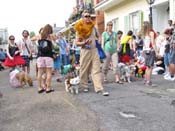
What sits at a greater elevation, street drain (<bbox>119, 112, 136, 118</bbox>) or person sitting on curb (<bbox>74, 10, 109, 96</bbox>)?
person sitting on curb (<bbox>74, 10, 109, 96</bbox>)

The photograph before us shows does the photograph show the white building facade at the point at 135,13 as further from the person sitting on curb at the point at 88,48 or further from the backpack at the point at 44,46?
the backpack at the point at 44,46

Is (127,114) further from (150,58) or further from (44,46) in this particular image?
(150,58)

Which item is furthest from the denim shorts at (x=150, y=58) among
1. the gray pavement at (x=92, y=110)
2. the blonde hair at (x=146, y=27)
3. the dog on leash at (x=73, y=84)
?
the dog on leash at (x=73, y=84)

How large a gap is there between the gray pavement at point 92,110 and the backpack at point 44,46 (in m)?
1.05

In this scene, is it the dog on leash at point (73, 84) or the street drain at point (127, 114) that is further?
the dog on leash at point (73, 84)

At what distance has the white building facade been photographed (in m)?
18.3

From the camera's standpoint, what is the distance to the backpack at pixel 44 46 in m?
9.54

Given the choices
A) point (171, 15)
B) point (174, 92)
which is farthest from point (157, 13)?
point (174, 92)

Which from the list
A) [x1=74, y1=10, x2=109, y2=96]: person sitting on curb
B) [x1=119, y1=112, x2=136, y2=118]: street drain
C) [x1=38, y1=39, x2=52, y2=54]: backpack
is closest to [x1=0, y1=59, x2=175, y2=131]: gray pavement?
[x1=119, y1=112, x2=136, y2=118]: street drain

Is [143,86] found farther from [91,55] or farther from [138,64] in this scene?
[138,64]

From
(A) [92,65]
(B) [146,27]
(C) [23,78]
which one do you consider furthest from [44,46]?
(B) [146,27]

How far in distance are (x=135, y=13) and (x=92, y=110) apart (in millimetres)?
14385

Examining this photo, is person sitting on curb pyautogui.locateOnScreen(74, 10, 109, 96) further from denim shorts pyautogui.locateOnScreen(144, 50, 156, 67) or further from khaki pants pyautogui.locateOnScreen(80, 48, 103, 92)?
denim shorts pyautogui.locateOnScreen(144, 50, 156, 67)

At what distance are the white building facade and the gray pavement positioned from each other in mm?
8634
